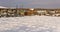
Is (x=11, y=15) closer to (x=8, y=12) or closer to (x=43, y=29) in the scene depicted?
(x=8, y=12)

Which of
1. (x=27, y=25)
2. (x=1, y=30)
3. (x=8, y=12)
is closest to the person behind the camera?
(x=1, y=30)

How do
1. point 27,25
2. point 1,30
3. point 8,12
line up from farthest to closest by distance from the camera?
point 8,12, point 27,25, point 1,30

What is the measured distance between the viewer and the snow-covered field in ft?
3.85

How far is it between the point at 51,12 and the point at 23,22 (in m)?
0.42

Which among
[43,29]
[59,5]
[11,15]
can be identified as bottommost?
[43,29]

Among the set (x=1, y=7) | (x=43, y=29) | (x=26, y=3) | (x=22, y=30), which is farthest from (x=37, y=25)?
(x=1, y=7)

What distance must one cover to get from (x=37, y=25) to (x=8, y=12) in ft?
1.45

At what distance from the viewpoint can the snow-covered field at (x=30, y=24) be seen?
117 centimetres

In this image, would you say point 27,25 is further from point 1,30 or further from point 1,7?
point 1,7

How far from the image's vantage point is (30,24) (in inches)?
50.6

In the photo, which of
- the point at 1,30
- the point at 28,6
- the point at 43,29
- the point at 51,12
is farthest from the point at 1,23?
the point at 51,12

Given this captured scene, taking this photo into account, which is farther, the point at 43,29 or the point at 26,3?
the point at 26,3

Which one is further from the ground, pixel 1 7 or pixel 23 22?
pixel 1 7

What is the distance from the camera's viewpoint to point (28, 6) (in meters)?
1.33
